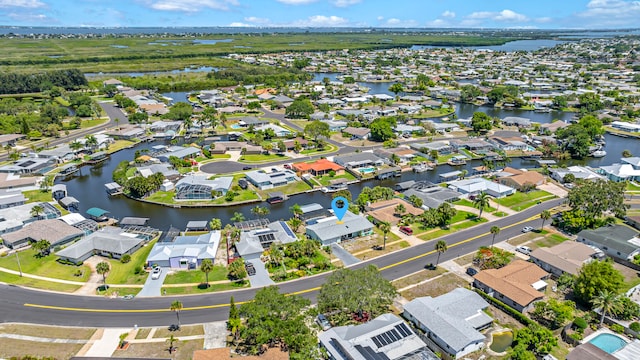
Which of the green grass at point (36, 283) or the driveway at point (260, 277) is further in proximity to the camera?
the driveway at point (260, 277)

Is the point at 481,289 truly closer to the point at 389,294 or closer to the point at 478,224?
the point at 389,294

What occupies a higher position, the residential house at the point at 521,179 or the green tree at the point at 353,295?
the green tree at the point at 353,295

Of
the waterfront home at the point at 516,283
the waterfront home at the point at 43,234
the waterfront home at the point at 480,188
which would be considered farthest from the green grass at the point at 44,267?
the waterfront home at the point at 480,188

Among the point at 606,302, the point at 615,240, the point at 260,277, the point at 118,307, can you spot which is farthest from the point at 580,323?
the point at 118,307

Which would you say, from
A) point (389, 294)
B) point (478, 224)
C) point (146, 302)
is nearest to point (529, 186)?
point (478, 224)

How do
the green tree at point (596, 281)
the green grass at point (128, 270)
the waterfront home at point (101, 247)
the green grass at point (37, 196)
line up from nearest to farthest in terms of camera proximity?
the green tree at point (596, 281)
the green grass at point (128, 270)
the waterfront home at point (101, 247)
the green grass at point (37, 196)

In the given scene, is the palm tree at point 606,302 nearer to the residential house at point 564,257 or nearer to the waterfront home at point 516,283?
the waterfront home at point 516,283
